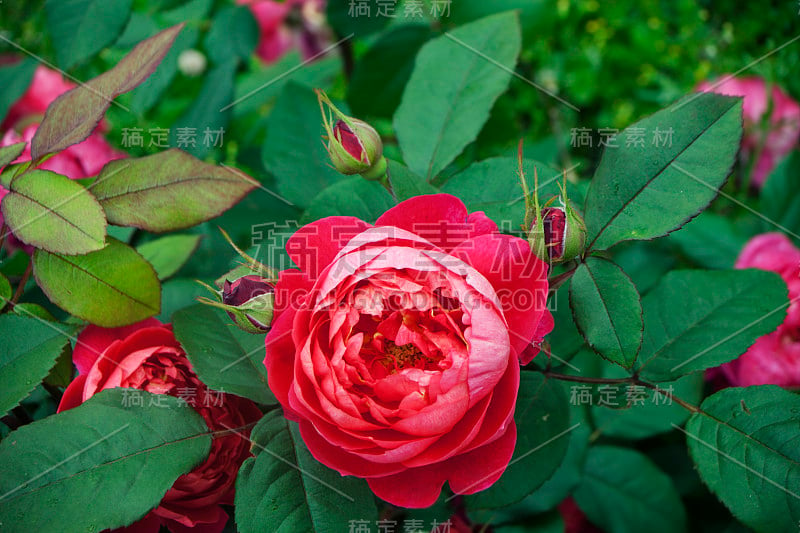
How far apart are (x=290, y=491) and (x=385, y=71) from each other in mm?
719

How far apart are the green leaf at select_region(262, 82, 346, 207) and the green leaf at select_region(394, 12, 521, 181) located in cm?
10

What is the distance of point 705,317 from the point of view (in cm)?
54

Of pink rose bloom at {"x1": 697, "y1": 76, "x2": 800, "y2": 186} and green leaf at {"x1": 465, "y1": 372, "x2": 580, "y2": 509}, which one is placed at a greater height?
pink rose bloom at {"x1": 697, "y1": 76, "x2": 800, "y2": 186}

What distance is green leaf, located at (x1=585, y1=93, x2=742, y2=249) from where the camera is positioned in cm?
40

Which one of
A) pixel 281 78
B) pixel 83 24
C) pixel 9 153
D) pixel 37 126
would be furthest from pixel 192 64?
pixel 9 153

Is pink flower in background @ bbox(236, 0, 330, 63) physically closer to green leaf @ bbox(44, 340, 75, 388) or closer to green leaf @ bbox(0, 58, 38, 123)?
green leaf @ bbox(0, 58, 38, 123)

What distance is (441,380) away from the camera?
0.34 m

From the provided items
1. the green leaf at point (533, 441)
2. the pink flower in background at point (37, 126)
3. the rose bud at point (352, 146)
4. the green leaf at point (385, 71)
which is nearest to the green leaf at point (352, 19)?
the green leaf at point (385, 71)

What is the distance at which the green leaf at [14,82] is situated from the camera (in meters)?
0.83

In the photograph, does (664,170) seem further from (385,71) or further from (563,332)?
(385,71)

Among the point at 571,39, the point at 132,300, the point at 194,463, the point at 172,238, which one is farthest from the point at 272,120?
the point at 571,39

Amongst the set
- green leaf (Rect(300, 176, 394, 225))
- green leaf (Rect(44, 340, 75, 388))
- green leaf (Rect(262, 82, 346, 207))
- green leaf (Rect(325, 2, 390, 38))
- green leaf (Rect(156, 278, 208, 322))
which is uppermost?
green leaf (Rect(325, 2, 390, 38))

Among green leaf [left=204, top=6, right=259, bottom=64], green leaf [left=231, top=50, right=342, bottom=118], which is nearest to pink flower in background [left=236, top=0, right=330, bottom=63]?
green leaf [left=231, top=50, right=342, bottom=118]

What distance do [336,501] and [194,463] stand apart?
99 millimetres
